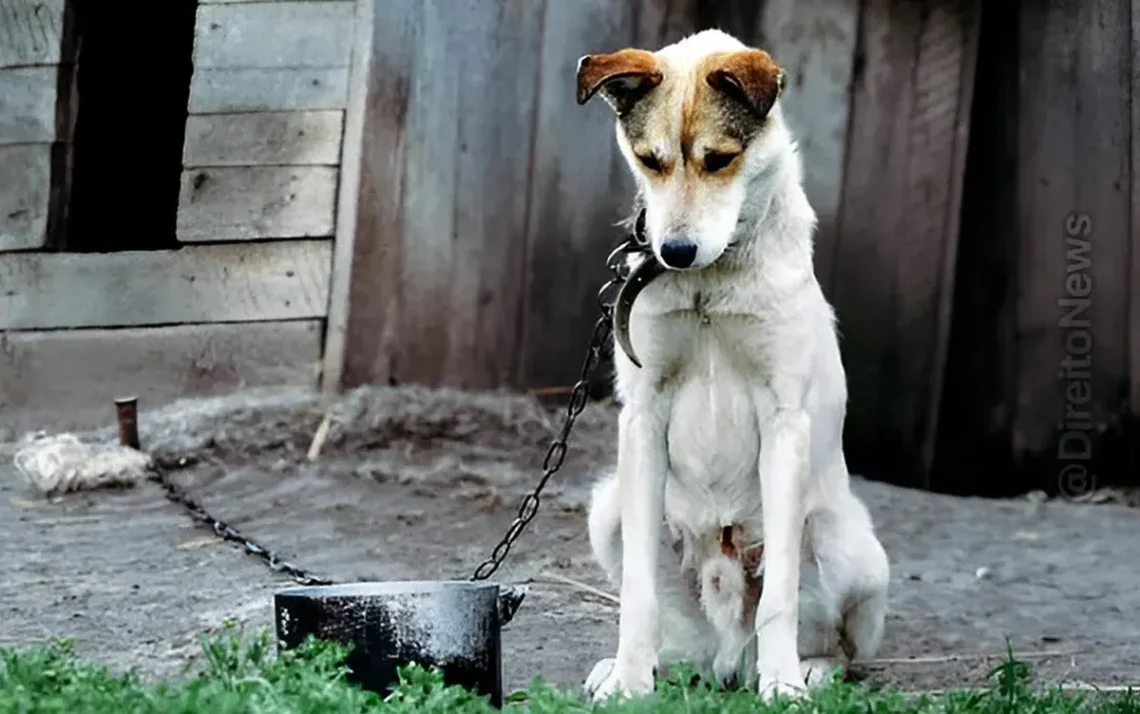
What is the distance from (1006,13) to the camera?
226 inches

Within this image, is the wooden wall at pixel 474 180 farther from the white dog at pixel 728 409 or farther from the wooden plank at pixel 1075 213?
the white dog at pixel 728 409

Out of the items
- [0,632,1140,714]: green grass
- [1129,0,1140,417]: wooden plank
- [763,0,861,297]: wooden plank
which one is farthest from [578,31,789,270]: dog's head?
[1129,0,1140,417]: wooden plank

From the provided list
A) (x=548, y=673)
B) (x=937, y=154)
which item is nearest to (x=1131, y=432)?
(x=937, y=154)

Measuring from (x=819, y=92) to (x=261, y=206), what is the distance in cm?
201

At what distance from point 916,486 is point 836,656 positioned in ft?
8.28

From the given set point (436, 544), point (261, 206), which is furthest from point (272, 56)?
point (436, 544)

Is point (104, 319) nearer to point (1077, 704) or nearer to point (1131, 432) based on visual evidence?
point (1131, 432)

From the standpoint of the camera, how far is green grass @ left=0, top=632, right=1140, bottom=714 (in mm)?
2334

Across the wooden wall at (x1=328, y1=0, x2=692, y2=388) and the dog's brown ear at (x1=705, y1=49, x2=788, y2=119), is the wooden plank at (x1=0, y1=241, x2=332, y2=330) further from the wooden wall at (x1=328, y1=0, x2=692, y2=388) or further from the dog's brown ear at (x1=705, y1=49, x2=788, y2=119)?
the dog's brown ear at (x1=705, y1=49, x2=788, y2=119)

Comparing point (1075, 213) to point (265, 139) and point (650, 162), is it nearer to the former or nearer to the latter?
point (265, 139)

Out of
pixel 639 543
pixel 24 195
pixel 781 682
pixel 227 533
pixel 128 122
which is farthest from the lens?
pixel 128 122

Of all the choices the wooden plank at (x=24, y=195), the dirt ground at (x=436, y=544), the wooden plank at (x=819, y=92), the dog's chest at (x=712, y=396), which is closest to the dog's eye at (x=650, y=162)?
the dog's chest at (x=712, y=396)

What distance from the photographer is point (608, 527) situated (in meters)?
3.44

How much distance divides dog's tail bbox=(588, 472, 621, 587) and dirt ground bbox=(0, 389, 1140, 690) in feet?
0.80
